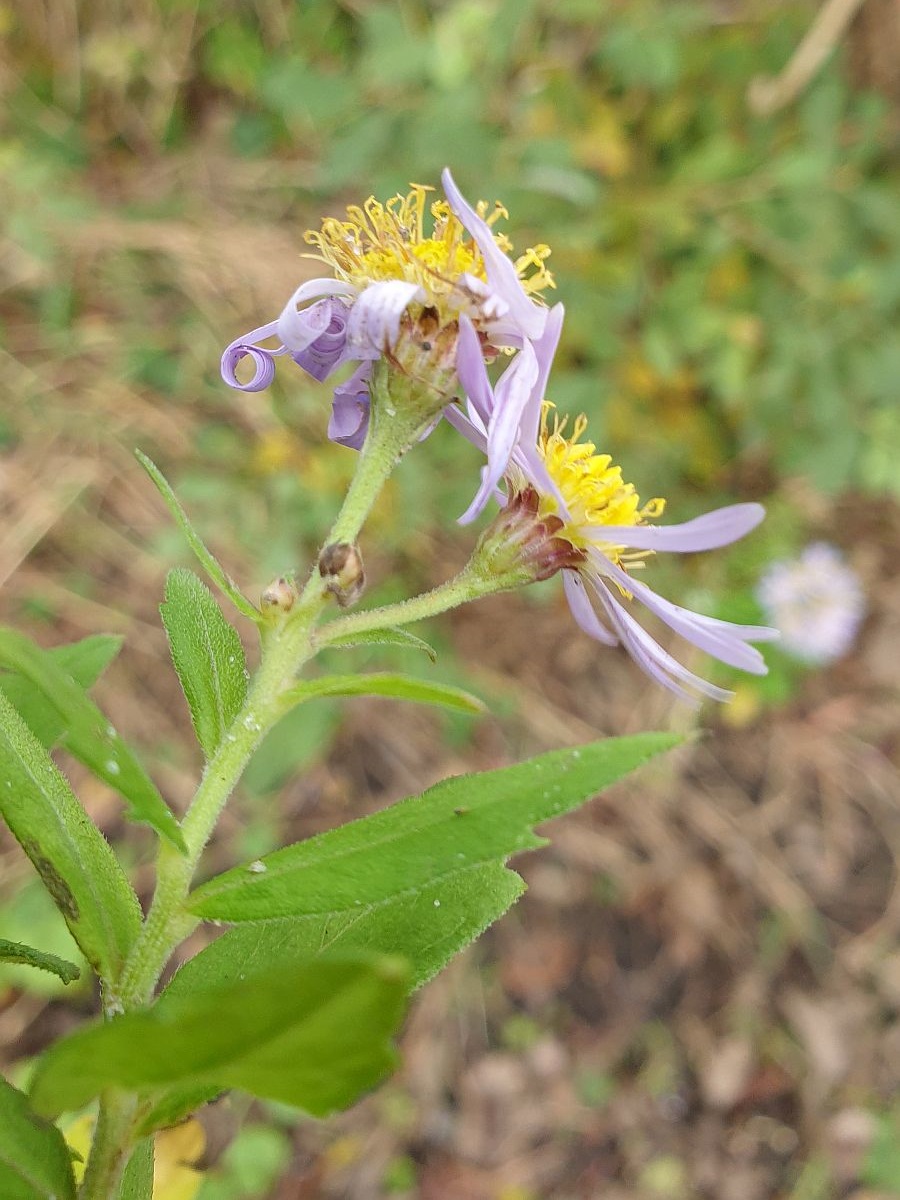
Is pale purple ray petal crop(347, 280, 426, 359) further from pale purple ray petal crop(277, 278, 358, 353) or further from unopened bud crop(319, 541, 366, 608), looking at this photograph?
unopened bud crop(319, 541, 366, 608)

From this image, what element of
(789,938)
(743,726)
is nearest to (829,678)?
(743,726)

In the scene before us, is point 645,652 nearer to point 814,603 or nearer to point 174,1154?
point 174,1154

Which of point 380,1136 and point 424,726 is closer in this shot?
point 380,1136

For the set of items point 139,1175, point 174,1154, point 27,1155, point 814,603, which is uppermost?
point 27,1155

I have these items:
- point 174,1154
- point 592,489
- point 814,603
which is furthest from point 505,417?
point 814,603

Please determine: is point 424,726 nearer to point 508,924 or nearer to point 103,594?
point 508,924

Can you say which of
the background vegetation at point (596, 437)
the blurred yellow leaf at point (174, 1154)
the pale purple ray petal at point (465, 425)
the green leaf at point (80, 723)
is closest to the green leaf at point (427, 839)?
the green leaf at point (80, 723)
